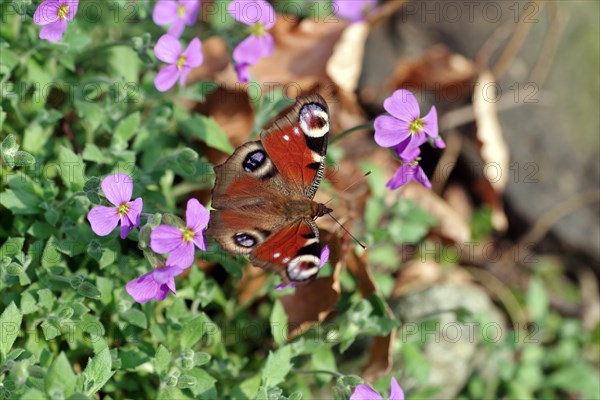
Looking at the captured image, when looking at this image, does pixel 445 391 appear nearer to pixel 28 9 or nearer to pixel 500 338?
pixel 500 338

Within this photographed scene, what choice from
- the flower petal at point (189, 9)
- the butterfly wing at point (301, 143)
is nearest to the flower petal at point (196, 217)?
the butterfly wing at point (301, 143)

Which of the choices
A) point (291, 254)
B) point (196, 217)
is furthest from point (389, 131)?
point (196, 217)

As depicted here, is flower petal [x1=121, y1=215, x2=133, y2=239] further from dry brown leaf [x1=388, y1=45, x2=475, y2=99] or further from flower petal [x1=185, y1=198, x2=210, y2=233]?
dry brown leaf [x1=388, y1=45, x2=475, y2=99]

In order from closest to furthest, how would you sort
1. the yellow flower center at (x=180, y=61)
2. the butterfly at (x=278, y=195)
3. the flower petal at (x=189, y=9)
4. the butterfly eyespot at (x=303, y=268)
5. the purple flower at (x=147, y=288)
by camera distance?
the butterfly eyespot at (x=303, y=268), the butterfly at (x=278, y=195), the purple flower at (x=147, y=288), the yellow flower center at (x=180, y=61), the flower petal at (x=189, y=9)

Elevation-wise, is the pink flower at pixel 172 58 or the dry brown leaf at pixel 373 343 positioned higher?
the pink flower at pixel 172 58

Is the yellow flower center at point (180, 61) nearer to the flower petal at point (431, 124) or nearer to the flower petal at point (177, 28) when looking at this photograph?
the flower petal at point (177, 28)

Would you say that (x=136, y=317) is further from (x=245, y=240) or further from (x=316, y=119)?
(x=316, y=119)

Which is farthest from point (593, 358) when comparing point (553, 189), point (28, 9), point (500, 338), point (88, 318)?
point (28, 9)
